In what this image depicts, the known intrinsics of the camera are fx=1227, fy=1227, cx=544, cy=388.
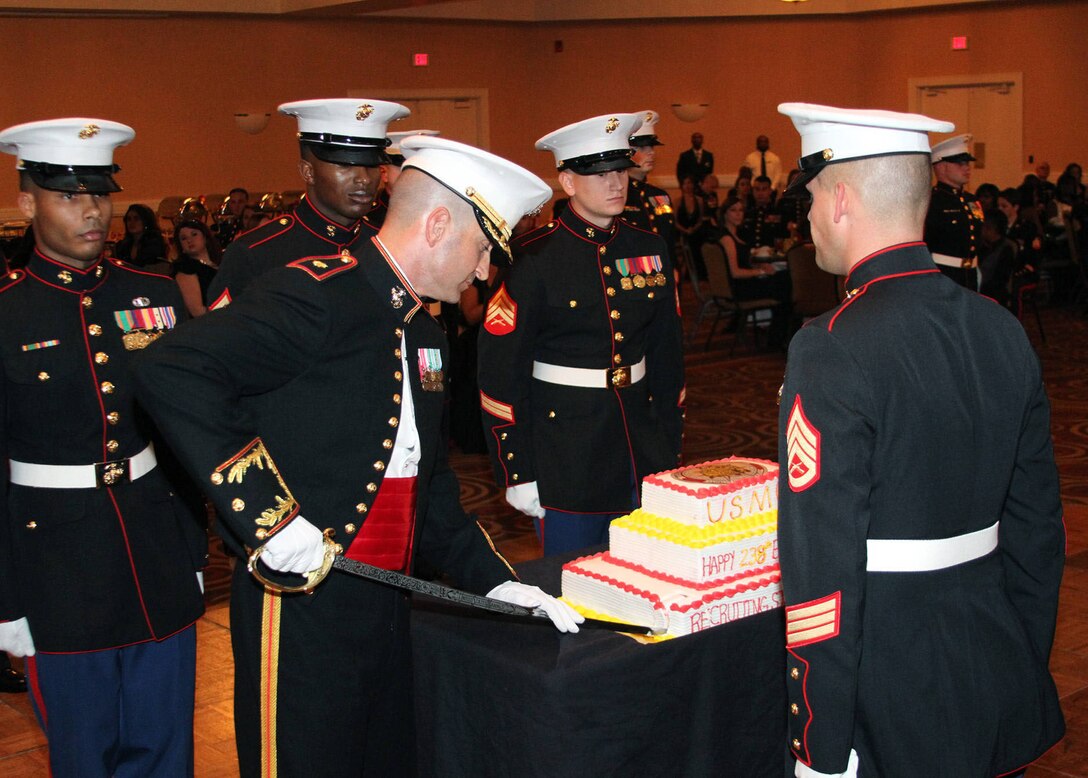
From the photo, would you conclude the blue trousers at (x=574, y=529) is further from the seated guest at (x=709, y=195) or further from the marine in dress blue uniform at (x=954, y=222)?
the seated guest at (x=709, y=195)

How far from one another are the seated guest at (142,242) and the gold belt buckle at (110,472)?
13.7ft

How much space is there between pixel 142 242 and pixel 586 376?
553cm

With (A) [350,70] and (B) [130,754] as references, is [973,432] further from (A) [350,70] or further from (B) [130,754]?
(A) [350,70]

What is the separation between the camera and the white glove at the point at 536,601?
243 cm

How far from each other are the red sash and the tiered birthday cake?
541 mm

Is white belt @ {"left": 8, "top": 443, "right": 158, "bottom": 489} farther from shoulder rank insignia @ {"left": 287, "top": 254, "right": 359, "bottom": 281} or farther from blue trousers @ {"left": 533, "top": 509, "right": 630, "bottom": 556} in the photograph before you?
blue trousers @ {"left": 533, "top": 509, "right": 630, "bottom": 556}

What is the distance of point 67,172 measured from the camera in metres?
2.75

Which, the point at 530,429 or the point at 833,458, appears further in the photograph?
the point at 530,429

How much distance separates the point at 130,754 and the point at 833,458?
1.90 m

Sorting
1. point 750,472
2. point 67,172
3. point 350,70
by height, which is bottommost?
point 750,472

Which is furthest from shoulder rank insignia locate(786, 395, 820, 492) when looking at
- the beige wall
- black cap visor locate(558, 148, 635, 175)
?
the beige wall

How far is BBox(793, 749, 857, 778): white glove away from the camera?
6.07ft

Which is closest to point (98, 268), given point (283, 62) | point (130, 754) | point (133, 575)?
point (133, 575)

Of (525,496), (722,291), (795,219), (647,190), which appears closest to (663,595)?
(525,496)
